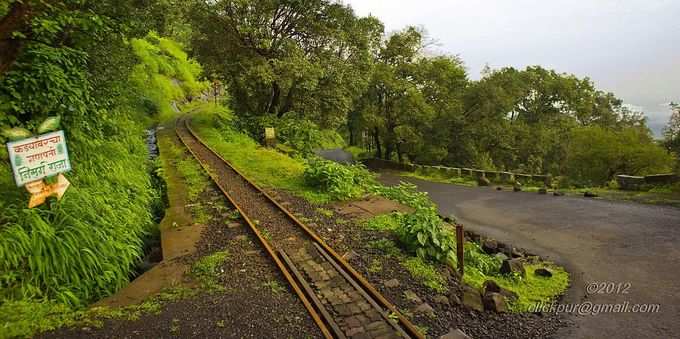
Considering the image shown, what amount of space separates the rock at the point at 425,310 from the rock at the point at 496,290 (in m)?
1.47

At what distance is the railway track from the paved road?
288cm

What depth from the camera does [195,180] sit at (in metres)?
11.5

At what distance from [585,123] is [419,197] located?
116 ft

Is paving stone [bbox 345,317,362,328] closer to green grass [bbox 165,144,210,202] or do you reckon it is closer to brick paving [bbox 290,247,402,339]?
brick paving [bbox 290,247,402,339]

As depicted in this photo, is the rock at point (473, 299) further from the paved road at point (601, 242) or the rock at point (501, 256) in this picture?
the rock at point (501, 256)

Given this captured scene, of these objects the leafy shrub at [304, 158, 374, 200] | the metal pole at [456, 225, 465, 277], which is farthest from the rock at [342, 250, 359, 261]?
the leafy shrub at [304, 158, 374, 200]

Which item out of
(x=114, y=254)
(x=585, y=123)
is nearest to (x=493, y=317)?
(x=114, y=254)

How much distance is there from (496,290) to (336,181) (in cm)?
561

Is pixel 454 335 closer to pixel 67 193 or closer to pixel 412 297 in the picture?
pixel 412 297

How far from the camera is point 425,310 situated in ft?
17.1

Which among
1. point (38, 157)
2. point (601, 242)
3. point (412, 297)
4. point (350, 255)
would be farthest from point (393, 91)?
point (38, 157)

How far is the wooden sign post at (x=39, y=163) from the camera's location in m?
4.71

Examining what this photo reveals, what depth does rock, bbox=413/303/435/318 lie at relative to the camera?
5148 mm

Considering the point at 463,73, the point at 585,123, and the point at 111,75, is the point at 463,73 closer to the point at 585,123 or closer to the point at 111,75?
the point at 585,123
